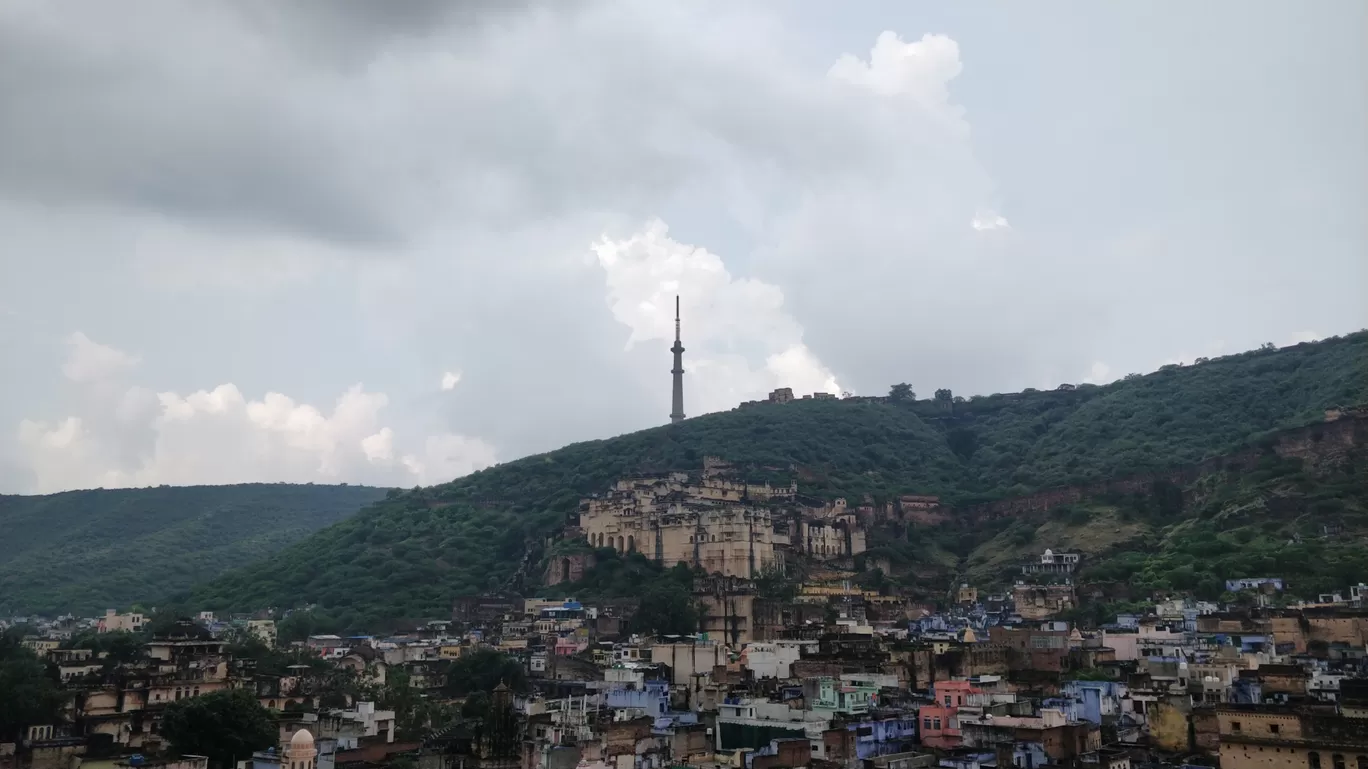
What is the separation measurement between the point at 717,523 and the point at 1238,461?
85.9ft

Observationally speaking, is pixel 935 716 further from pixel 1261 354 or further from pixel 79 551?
pixel 79 551

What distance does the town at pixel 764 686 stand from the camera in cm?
2478

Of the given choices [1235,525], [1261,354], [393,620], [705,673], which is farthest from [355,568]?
[1261,354]

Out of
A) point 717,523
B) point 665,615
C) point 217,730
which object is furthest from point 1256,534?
point 217,730

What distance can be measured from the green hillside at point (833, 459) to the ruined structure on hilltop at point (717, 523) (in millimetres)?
3282

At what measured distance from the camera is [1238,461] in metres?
63.3

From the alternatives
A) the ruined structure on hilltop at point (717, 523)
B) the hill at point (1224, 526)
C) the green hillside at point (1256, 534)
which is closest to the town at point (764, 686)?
the green hillside at point (1256, 534)

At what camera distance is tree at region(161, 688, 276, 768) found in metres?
26.4

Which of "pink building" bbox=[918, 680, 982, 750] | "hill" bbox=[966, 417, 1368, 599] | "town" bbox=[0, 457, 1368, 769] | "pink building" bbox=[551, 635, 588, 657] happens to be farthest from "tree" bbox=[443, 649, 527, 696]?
"hill" bbox=[966, 417, 1368, 599]

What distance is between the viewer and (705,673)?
35156 millimetres

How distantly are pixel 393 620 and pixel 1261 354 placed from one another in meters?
59.1

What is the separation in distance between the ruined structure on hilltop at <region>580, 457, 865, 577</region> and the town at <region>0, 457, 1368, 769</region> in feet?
23.0

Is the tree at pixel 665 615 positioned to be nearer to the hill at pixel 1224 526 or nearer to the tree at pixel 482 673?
the tree at pixel 482 673

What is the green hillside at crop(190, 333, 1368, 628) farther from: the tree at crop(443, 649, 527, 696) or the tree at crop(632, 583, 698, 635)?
the tree at crop(443, 649, 527, 696)
